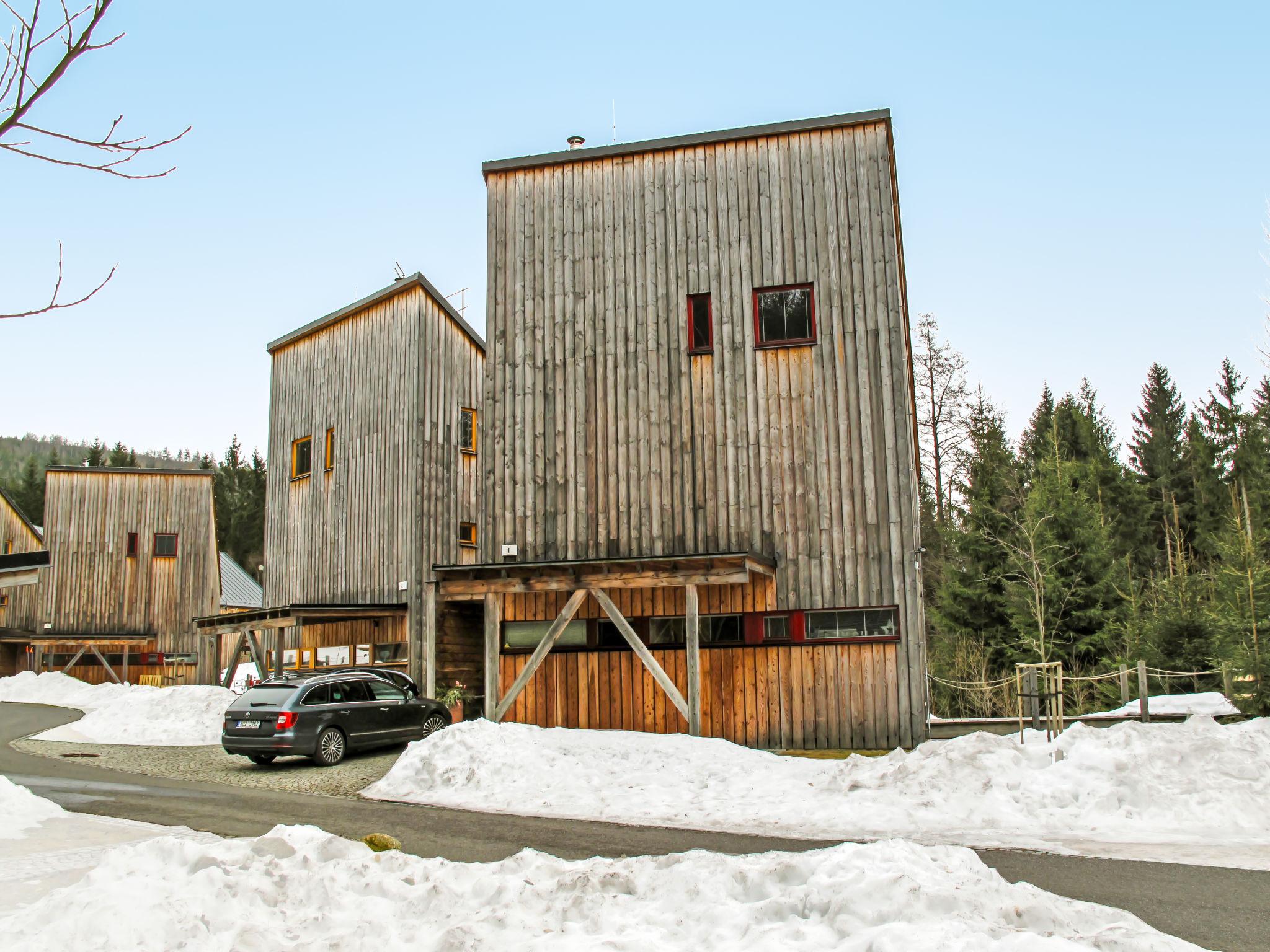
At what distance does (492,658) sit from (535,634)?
1880 millimetres

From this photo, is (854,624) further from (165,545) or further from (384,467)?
(165,545)

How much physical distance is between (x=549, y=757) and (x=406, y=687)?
5.55m

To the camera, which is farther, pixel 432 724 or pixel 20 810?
pixel 432 724

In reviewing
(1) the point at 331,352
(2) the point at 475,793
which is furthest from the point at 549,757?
(1) the point at 331,352

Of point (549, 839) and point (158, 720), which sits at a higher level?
point (549, 839)

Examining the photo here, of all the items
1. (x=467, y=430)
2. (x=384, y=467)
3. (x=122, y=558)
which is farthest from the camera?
(x=122, y=558)

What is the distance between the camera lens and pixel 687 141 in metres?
18.6

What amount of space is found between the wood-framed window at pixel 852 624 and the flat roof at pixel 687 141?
8742 mm

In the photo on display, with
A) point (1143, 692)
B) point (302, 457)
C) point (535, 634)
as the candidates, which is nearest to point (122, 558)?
point (302, 457)

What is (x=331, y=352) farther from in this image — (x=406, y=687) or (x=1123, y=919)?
(x=1123, y=919)

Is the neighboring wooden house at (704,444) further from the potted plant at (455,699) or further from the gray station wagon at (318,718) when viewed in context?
the potted plant at (455,699)

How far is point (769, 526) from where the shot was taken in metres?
17.2

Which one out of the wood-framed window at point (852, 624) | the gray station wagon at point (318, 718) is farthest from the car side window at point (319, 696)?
the wood-framed window at point (852, 624)

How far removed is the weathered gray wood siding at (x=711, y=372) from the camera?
16.9 m
